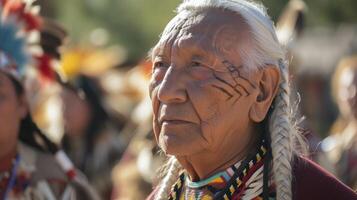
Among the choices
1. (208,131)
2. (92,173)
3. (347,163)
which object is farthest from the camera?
(92,173)

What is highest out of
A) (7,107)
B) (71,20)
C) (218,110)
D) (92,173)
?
(218,110)

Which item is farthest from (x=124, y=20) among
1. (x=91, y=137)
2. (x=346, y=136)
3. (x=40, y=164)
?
(x=40, y=164)

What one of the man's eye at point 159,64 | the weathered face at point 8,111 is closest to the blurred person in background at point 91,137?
the weathered face at point 8,111

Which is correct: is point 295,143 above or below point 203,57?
below

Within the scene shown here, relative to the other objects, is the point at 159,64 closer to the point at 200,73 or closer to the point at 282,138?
the point at 200,73

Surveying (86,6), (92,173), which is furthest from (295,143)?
(86,6)

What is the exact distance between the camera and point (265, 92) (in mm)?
3963

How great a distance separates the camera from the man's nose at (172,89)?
12.6ft

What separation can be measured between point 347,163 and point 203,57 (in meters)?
3.90

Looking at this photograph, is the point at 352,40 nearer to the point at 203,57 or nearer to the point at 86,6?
the point at 86,6

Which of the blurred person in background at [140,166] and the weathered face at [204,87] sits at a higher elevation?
the weathered face at [204,87]

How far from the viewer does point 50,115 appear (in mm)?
10266

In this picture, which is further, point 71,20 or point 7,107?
point 71,20

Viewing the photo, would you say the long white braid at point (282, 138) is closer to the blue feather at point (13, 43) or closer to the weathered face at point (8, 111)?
the weathered face at point (8, 111)
